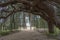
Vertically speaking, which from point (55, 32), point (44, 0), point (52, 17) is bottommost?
point (55, 32)

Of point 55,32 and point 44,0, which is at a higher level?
point 44,0

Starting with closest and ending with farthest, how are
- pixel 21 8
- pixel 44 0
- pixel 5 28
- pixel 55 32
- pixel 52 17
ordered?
pixel 44 0 < pixel 52 17 < pixel 21 8 < pixel 55 32 < pixel 5 28

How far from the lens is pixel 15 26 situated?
1358cm

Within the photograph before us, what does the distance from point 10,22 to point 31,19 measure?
205 centimetres

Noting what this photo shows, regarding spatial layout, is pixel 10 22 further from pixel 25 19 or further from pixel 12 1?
pixel 12 1

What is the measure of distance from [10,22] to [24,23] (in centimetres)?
153

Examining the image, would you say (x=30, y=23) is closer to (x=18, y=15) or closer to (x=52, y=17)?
(x=18, y=15)

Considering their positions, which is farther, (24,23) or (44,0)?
(24,23)

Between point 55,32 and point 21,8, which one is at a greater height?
point 21,8

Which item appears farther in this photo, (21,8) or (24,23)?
(24,23)

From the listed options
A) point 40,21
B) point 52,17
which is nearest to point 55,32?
point 40,21

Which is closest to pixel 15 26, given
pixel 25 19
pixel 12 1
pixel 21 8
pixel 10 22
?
pixel 10 22

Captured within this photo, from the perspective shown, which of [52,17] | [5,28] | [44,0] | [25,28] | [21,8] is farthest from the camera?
[25,28]

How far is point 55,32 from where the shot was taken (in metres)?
11.0
